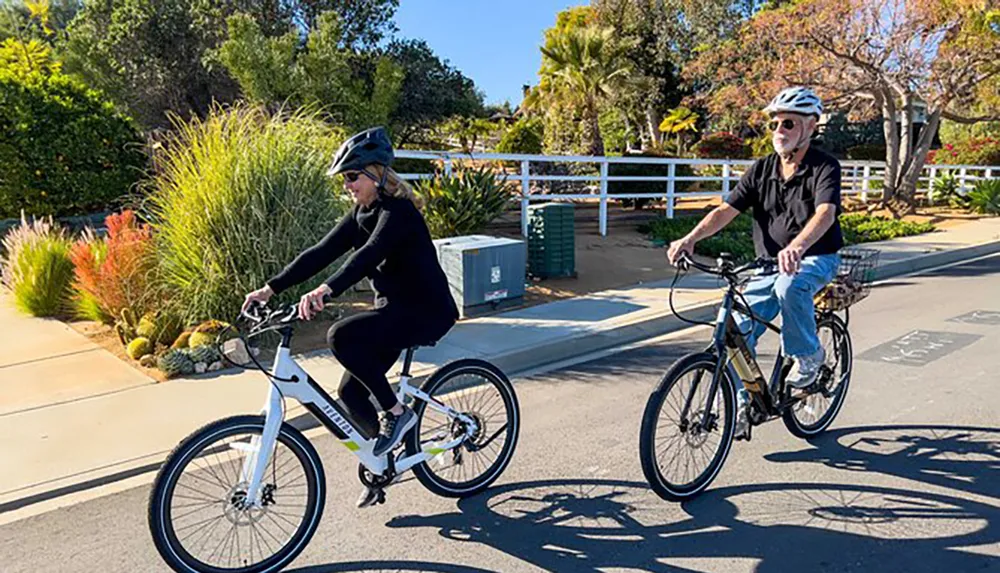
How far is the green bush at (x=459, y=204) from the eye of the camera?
9.84 metres

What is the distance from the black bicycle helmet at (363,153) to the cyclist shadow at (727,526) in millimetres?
1835

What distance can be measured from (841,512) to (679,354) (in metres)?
3.29

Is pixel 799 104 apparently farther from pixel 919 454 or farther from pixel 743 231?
pixel 743 231

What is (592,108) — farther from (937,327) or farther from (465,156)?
(937,327)

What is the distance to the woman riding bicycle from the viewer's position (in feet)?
11.0

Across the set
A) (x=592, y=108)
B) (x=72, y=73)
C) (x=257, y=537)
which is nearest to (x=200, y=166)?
(x=257, y=537)

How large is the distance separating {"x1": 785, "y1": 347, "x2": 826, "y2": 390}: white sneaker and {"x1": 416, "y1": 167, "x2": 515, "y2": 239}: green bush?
6048mm

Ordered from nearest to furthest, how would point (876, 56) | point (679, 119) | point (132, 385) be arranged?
point (132, 385) < point (876, 56) < point (679, 119)

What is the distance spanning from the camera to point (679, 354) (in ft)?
23.3

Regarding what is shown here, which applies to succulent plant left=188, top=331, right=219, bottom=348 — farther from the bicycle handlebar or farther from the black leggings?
the bicycle handlebar

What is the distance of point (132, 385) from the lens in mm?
5926

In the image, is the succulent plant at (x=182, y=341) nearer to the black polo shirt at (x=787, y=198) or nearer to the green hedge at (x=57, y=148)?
the black polo shirt at (x=787, y=198)

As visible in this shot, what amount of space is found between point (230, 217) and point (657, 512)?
16.8 ft

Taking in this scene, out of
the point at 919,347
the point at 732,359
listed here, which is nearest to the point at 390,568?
the point at 732,359
